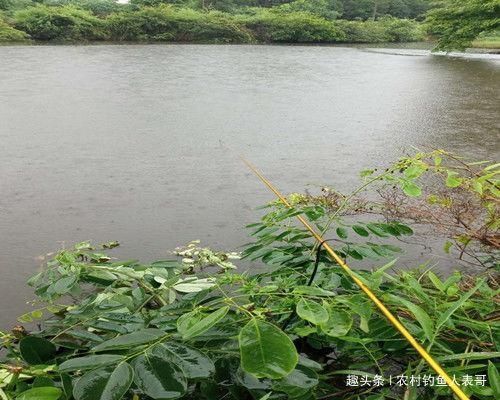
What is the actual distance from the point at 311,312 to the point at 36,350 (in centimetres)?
44

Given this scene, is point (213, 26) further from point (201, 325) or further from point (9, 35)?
point (201, 325)

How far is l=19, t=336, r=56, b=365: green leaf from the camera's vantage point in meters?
0.69

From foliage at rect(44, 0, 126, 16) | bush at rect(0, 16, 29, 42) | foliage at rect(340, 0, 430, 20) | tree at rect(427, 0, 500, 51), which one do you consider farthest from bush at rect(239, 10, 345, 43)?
foliage at rect(340, 0, 430, 20)

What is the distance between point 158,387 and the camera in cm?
52

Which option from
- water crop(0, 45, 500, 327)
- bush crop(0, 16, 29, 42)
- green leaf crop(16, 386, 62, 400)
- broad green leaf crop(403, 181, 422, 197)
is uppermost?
bush crop(0, 16, 29, 42)

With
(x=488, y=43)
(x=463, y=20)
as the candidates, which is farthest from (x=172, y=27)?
(x=488, y=43)

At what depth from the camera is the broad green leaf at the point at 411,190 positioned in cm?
92

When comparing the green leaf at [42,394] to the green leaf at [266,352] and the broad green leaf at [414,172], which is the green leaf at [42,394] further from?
the broad green leaf at [414,172]

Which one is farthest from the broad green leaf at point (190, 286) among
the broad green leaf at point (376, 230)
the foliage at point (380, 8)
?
the foliage at point (380, 8)

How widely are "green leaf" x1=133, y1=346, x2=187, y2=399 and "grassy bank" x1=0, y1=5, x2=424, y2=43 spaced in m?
11.3

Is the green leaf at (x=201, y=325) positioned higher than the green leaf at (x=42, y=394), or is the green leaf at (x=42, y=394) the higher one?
the green leaf at (x=201, y=325)

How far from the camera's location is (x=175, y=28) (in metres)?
13.2

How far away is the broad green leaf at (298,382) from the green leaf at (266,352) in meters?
0.11

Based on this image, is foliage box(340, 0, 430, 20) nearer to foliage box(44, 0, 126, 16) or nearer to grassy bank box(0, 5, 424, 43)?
grassy bank box(0, 5, 424, 43)
